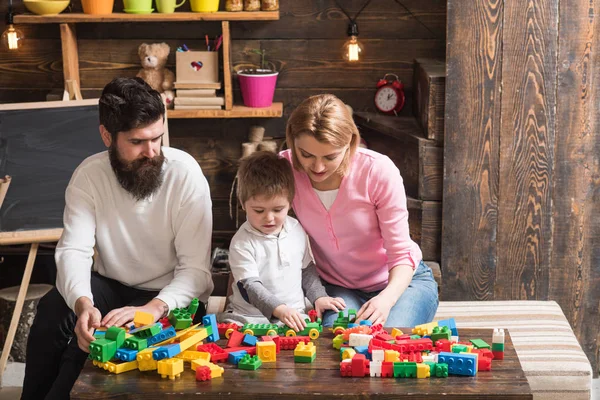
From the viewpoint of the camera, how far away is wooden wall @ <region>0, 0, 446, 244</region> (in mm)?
3736

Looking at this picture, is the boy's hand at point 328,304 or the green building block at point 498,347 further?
the boy's hand at point 328,304

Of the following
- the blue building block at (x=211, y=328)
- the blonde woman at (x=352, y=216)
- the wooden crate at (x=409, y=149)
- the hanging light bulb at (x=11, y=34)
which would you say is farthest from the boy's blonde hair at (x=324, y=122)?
the hanging light bulb at (x=11, y=34)

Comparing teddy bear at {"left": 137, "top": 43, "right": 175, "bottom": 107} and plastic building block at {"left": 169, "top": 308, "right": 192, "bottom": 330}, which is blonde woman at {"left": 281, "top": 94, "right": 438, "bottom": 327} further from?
teddy bear at {"left": 137, "top": 43, "right": 175, "bottom": 107}

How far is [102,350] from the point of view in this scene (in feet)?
6.38

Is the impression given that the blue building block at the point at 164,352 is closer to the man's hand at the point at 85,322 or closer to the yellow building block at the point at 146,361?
the yellow building block at the point at 146,361

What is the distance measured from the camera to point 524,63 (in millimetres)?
3066

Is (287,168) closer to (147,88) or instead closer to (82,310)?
(147,88)

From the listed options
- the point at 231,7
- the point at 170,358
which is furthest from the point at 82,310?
the point at 231,7

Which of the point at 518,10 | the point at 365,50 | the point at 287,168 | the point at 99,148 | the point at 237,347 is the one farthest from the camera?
the point at 365,50

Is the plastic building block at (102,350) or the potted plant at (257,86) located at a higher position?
the potted plant at (257,86)

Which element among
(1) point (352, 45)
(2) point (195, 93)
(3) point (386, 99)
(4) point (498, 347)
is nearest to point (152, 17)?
(2) point (195, 93)

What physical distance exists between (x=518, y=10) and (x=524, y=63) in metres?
0.19

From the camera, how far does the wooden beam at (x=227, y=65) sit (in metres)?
3.58

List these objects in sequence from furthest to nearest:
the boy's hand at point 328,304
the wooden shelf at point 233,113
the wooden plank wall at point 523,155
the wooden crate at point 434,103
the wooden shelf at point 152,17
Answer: the wooden shelf at point 233,113 → the wooden shelf at point 152,17 → the wooden crate at point 434,103 → the wooden plank wall at point 523,155 → the boy's hand at point 328,304
